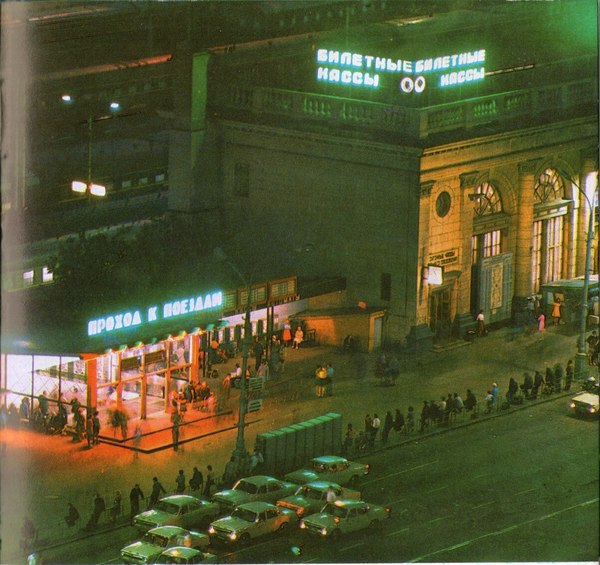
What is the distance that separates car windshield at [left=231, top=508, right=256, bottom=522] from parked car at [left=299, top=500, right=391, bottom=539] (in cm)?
193

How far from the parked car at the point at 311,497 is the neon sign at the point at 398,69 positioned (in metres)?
26.9

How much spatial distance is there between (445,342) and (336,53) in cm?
1501

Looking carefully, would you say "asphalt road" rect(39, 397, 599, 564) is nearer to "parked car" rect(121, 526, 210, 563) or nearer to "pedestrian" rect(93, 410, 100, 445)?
"parked car" rect(121, 526, 210, 563)

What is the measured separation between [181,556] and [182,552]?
10.6 inches

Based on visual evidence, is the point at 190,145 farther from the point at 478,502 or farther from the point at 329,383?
the point at 478,502

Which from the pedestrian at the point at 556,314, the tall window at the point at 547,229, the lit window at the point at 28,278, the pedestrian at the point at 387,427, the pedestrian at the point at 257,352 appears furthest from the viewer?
the tall window at the point at 547,229

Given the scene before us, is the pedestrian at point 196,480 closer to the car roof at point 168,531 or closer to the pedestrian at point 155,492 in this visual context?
the pedestrian at point 155,492

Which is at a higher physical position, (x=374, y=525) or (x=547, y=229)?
(x=547, y=229)

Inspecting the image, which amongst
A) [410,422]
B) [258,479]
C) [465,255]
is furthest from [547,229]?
[258,479]

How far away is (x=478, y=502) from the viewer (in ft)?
236

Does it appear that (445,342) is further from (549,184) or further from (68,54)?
(68,54)

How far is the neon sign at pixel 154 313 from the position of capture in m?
76.2

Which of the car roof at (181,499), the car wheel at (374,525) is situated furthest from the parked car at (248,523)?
the car wheel at (374,525)

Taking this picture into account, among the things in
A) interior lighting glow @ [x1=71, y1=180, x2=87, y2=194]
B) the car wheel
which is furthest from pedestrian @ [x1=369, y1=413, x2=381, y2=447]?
interior lighting glow @ [x1=71, y1=180, x2=87, y2=194]
